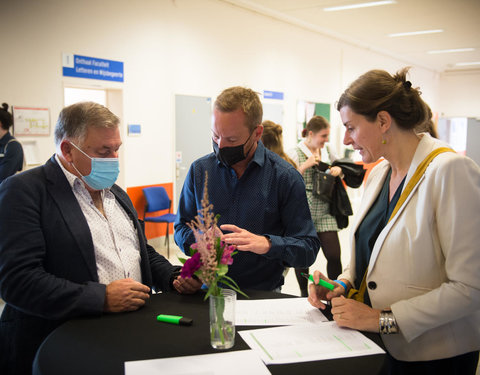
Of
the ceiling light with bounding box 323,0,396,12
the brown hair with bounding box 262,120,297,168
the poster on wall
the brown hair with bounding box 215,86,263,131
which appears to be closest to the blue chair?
the poster on wall

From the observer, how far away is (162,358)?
1250 millimetres

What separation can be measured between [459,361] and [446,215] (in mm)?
571

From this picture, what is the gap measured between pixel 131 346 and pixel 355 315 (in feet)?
2.48

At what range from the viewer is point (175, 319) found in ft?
4.87

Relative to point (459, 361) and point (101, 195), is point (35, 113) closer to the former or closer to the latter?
point (101, 195)

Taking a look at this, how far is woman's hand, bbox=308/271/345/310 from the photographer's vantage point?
1.62m

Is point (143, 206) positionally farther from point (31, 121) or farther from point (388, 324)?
point (388, 324)

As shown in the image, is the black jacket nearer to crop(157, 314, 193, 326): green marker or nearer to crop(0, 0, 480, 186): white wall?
Result: crop(157, 314, 193, 326): green marker

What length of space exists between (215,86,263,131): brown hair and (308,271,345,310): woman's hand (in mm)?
772

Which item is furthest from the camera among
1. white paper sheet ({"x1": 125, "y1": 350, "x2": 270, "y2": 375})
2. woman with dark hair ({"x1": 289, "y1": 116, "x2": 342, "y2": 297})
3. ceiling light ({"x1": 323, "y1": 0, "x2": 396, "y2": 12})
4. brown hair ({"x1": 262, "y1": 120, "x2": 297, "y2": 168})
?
ceiling light ({"x1": 323, "y1": 0, "x2": 396, "y2": 12})

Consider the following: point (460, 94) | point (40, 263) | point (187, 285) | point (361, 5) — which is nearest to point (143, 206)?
point (187, 285)

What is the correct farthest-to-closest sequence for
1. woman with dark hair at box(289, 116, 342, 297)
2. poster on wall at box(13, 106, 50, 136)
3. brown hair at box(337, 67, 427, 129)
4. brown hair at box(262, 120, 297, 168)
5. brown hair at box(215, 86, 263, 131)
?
poster on wall at box(13, 106, 50, 136)
woman with dark hair at box(289, 116, 342, 297)
brown hair at box(262, 120, 297, 168)
brown hair at box(215, 86, 263, 131)
brown hair at box(337, 67, 427, 129)

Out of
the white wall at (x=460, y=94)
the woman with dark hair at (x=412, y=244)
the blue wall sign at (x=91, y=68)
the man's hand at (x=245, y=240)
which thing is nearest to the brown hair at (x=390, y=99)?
the woman with dark hair at (x=412, y=244)

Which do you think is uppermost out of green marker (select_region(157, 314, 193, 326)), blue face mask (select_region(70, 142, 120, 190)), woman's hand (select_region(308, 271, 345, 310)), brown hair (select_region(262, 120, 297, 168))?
brown hair (select_region(262, 120, 297, 168))
